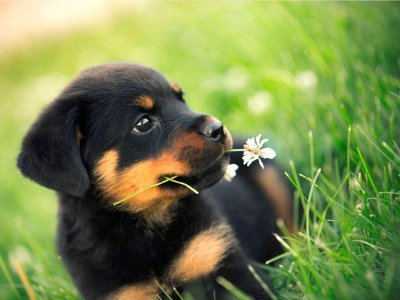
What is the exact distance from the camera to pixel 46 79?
7.92 m

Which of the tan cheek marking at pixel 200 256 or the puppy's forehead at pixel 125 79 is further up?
the puppy's forehead at pixel 125 79

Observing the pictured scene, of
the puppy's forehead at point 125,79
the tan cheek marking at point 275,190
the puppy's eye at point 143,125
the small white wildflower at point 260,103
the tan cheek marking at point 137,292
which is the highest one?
the puppy's forehead at point 125,79

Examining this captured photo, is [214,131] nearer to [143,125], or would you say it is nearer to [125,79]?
[143,125]

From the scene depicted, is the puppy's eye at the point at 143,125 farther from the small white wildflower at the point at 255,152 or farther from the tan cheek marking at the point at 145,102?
the small white wildflower at the point at 255,152

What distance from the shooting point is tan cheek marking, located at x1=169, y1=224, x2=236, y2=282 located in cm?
262

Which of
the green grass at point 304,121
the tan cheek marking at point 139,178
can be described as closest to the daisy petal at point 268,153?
the green grass at point 304,121

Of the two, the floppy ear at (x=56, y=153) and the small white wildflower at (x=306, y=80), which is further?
the small white wildflower at (x=306, y=80)

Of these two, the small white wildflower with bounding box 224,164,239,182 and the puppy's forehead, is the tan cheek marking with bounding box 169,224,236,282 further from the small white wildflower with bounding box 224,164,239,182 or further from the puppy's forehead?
the puppy's forehead

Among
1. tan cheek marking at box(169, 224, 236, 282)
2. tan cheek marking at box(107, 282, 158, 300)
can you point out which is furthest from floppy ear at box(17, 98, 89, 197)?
tan cheek marking at box(169, 224, 236, 282)

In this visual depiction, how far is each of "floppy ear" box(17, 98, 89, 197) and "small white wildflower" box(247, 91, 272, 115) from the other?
6.49ft

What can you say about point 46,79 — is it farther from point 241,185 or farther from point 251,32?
point 241,185

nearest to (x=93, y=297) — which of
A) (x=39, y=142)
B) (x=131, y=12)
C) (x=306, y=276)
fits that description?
(x=39, y=142)

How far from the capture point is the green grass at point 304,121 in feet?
7.26

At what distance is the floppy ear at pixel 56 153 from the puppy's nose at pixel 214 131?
63 centimetres
